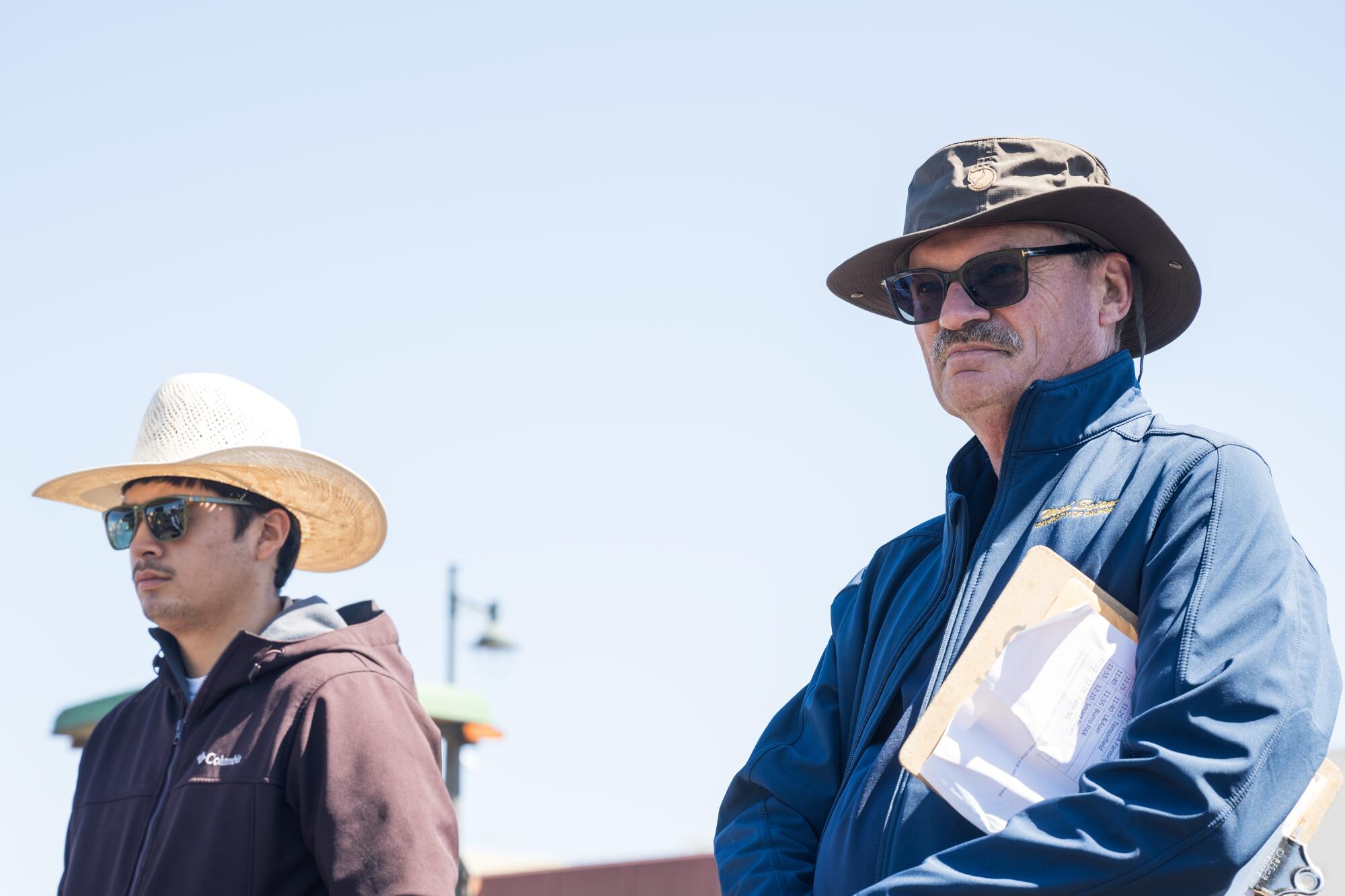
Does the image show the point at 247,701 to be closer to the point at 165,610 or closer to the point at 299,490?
the point at 165,610

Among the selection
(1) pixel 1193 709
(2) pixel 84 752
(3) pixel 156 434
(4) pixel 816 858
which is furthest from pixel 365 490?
(1) pixel 1193 709

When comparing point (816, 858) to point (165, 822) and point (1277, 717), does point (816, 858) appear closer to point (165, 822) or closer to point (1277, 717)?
point (1277, 717)

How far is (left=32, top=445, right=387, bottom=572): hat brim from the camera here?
468 centimetres

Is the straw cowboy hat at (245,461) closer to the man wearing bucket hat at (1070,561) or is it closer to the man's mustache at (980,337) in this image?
the man wearing bucket hat at (1070,561)

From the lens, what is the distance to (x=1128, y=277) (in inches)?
125

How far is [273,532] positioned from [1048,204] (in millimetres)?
2729

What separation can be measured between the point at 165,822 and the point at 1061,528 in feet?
7.90

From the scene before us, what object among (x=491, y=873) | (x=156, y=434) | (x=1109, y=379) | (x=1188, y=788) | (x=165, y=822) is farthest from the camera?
(x=491, y=873)

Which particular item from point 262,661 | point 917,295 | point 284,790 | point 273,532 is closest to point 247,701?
point 262,661

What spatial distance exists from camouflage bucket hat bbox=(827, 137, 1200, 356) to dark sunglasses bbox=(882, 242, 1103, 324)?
7cm

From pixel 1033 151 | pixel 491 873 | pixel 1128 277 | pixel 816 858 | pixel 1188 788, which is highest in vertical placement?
pixel 1033 151

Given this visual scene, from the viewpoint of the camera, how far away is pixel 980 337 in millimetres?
3008

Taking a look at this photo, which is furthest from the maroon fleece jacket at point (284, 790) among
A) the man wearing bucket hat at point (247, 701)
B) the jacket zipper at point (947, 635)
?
the jacket zipper at point (947, 635)

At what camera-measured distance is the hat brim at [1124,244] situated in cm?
298
